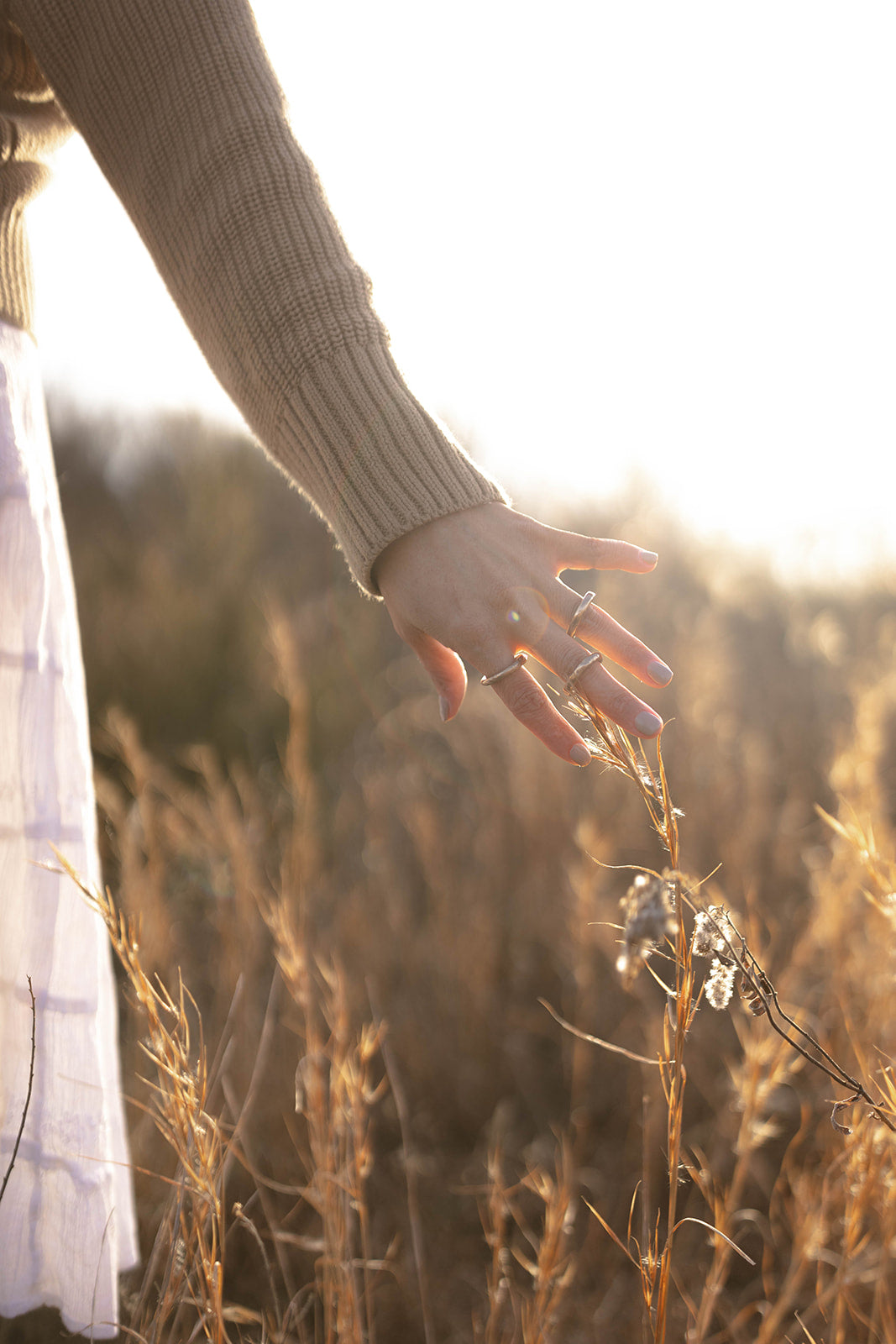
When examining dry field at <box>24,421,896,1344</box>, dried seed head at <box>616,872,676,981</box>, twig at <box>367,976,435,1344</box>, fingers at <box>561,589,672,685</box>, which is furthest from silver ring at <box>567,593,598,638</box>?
twig at <box>367,976,435,1344</box>

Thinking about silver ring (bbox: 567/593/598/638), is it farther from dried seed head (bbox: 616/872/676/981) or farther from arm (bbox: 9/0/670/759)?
dried seed head (bbox: 616/872/676/981)

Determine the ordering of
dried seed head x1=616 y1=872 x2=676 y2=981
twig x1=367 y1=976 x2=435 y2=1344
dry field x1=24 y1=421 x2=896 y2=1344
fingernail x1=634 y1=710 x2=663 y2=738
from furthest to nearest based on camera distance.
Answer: twig x1=367 y1=976 x2=435 y2=1344 < dry field x1=24 y1=421 x2=896 y2=1344 < fingernail x1=634 y1=710 x2=663 y2=738 < dried seed head x1=616 y1=872 x2=676 y2=981

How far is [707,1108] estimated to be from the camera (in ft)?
5.90

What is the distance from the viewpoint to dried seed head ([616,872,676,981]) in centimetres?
49

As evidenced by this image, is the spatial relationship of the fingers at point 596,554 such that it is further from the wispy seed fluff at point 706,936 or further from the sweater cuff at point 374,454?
the wispy seed fluff at point 706,936

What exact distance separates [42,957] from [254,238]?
70 cm

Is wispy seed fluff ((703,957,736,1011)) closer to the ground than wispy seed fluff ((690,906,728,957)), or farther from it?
closer to the ground

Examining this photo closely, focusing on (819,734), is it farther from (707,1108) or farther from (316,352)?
(316,352)

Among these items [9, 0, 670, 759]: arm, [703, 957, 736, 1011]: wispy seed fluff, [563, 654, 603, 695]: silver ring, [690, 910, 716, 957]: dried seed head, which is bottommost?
[703, 957, 736, 1011]: wispy seed fluff

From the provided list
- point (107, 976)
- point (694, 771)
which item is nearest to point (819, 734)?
point (694, 771)

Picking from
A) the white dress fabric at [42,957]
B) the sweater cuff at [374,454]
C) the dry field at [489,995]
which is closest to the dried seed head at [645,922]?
the dry field at [489,995]

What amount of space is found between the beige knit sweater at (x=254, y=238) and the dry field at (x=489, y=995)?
32 cm

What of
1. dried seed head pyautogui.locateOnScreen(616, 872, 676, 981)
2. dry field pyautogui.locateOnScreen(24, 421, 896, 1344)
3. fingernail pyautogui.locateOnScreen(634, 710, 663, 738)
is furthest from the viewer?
dry field pyautogui.locateOnScreen(24, 421, 896, 1344)

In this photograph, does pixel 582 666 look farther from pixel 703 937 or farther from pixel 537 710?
pixel 703 937
